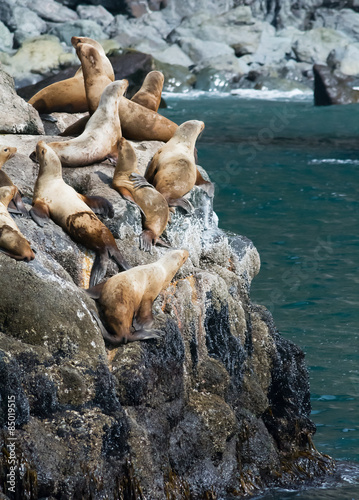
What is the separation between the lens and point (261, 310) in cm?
612

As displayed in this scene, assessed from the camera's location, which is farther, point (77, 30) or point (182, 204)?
point (77, 30)

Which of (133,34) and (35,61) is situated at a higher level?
(35,61)

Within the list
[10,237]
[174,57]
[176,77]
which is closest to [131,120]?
[10,237]

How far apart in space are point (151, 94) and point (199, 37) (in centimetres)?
3712

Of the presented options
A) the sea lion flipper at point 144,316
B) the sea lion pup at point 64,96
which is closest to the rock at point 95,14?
the sea lion pup at point 64,96

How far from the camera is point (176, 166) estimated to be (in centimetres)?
604

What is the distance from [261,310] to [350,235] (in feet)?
23.5

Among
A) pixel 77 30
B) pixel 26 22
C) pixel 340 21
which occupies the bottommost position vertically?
pixel 26 22

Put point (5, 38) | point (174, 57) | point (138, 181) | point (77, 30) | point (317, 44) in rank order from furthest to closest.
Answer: point (317, 44) → point (77, 30) → point (5, 38) → point (174, 57) → point (138, 181)

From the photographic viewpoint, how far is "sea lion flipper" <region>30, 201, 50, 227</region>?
4840mm

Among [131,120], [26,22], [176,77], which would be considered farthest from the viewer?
[26,22]

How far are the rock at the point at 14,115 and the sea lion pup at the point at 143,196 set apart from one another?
113 cm

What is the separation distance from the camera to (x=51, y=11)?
43094 mm

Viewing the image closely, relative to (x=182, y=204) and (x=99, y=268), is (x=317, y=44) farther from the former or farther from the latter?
(x=99, y=268)
